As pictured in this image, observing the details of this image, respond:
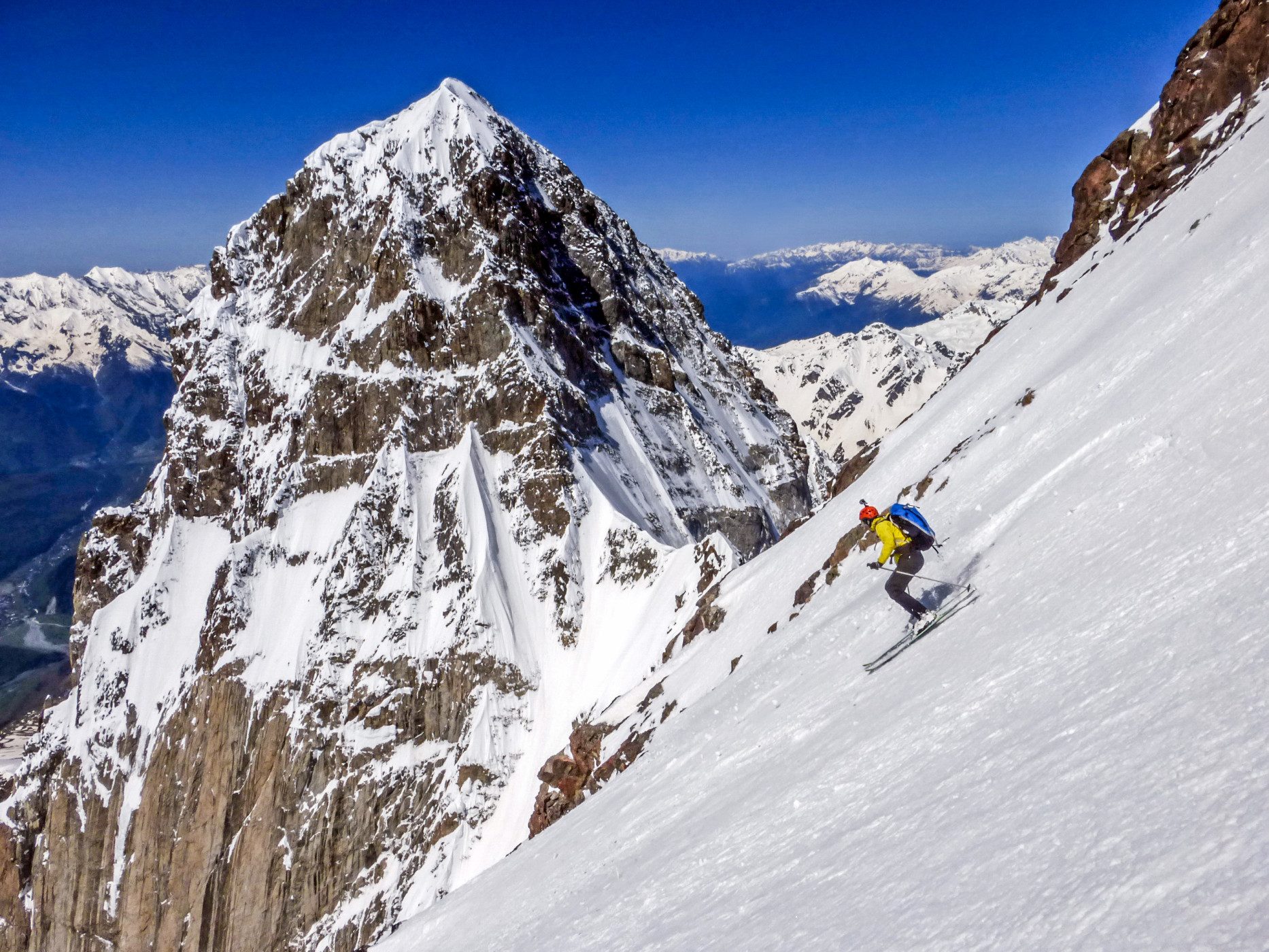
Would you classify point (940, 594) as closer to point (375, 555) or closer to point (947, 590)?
point (947, 590)

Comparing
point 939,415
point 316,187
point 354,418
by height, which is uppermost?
point 316,187

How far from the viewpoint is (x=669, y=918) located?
30.7 feet

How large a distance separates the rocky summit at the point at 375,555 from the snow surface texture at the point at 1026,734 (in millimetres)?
29812

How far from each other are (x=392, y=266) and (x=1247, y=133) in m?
73.1

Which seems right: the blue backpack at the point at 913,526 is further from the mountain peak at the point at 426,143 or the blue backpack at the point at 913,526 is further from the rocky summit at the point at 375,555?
the mountain peak at the point at 426,143

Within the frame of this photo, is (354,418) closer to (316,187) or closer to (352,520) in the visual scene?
(352,520)

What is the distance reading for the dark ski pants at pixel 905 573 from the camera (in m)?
12.6

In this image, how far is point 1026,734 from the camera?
7457 millimetres

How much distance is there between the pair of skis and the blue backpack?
1.01m

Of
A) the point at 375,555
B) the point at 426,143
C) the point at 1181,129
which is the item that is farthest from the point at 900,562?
the point at 426,143

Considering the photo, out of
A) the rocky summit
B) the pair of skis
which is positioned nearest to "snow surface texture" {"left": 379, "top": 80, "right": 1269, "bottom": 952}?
the pair of skis

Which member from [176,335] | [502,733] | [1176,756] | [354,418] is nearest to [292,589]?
[354,418]

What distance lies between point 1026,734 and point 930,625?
5.09 metres

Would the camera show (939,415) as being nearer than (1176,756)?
No
